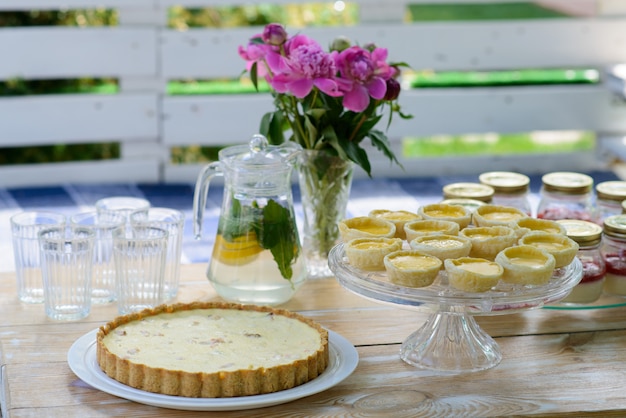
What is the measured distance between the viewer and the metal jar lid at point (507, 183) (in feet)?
5.82

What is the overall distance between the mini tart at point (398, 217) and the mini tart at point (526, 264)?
0.19 meters

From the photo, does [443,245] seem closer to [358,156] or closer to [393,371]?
[393,371]

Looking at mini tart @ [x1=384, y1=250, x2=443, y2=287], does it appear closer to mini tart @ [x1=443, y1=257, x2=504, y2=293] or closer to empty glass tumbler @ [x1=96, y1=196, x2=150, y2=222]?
mini tart @ [x1=443, y1=257, x2=504, y2=293]

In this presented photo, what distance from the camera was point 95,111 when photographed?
3.48 metres

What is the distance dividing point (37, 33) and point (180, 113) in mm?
538

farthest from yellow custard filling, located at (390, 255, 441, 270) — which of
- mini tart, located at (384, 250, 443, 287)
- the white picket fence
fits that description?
the white picket fence

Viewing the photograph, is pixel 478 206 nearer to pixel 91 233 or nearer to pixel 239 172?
pixel 239 172

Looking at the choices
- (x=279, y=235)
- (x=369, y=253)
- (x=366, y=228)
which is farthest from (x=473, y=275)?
(x=279, y=235)

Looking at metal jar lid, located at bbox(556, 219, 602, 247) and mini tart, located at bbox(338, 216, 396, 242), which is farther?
metal jar lid, located at bbox(556, 219, 602, 247)

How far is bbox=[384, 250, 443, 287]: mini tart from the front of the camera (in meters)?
1.26

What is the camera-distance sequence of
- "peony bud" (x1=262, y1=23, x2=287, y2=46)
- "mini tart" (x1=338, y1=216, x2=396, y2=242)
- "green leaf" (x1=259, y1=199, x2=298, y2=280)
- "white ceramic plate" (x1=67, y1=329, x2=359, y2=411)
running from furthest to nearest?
1. "peony bud" (x1=262, y1=23, x2=287, y2=46)
2. "green leaf" (x1=259, y1=199, x2=298, y2=280)
3. "mini tart" (x1=338, y1=216, x2=396, y2=242)
4. "white ceramic plate" (x1=67, y1=329, x2=359, y2=411)

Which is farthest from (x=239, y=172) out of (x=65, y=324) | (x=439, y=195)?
(x=439, y=195)

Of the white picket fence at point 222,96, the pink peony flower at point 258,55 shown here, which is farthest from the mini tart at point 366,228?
the white picket fence at point 222,96

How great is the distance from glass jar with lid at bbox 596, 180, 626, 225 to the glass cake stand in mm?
407
